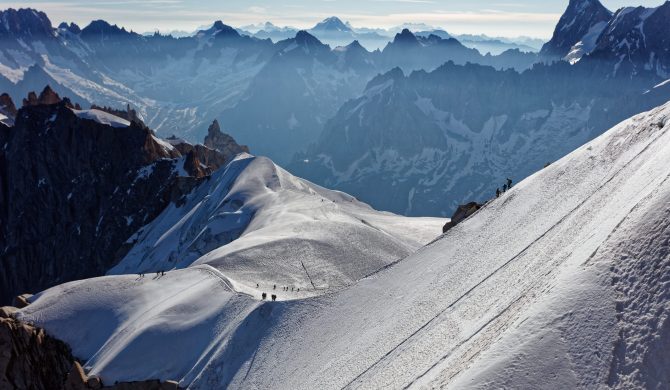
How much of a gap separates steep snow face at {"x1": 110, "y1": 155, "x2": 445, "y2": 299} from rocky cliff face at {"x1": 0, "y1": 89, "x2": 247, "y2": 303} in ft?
64.9

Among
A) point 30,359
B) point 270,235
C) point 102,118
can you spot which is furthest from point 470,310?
point 102,118

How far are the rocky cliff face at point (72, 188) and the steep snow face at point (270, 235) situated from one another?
19777mm

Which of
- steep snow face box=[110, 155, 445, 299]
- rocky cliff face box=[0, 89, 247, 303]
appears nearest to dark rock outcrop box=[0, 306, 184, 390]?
steep snow face box=[110, 155, 445, 299]

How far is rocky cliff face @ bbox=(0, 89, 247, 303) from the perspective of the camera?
16400 cm

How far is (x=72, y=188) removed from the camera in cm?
18450

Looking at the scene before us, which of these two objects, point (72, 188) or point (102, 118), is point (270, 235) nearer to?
point (72, 188)

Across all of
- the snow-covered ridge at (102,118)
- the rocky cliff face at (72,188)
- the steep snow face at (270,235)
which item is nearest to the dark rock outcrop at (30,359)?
the steep snow face at (270,235)

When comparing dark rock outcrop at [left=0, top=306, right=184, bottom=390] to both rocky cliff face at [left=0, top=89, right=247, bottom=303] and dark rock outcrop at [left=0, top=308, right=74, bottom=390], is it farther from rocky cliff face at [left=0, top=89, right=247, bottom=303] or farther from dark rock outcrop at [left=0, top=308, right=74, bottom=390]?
rocky cliff face at [left=0, top=89, right=247, bottom=303]

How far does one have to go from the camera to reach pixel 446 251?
5088 cm

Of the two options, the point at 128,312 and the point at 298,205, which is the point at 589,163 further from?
the point at 298,205

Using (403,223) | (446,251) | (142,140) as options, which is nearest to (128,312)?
(446,251)

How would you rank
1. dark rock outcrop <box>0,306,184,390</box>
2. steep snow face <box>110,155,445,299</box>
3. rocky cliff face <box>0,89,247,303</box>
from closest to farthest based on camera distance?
dark rock outcrop <box>0,306,184,390</box>, steep snow face <box>110,155,445,299</box>, rocky cliff face <box>0,89,247,303</box>

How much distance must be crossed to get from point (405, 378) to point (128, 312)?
43.1 metres

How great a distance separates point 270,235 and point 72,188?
126m
